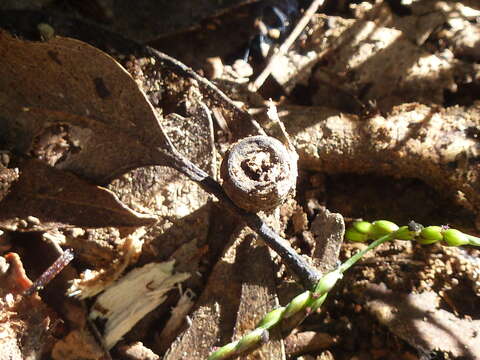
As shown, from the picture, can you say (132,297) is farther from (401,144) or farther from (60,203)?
(401,144)

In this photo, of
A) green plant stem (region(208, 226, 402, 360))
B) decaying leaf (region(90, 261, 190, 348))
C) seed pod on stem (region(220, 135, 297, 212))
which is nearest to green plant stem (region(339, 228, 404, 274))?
green plant stem (region(208, 226, 402, 360))

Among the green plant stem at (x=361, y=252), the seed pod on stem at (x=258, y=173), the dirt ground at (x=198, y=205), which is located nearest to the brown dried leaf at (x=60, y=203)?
the dirt ground at (x=198, y=205)

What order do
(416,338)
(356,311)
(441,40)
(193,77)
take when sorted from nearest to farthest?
(416,338), (356,311), (193,77), (441,40)

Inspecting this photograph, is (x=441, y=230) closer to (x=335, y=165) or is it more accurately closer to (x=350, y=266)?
(x=350, y=266)

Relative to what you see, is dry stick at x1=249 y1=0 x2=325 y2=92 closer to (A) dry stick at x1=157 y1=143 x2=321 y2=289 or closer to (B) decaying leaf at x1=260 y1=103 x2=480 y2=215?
(B) decaying leaf at x1=260 y1=103 x2=480 y2=215

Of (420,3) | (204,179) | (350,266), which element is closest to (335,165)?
(350,266)

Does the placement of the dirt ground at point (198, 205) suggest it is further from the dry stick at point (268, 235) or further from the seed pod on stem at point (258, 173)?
the seed pod on stem at point (258, 173)

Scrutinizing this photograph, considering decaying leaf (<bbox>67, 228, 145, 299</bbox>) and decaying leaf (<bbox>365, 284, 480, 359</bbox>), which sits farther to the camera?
decaying leaf (<bbox>67, 228, 145, 299</bbox>)
